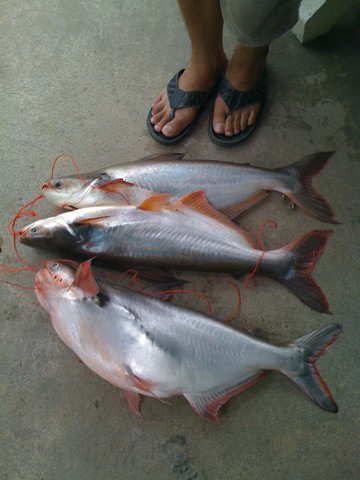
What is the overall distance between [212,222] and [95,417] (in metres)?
1.24

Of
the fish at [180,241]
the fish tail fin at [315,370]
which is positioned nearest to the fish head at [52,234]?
the fish at [180,241]

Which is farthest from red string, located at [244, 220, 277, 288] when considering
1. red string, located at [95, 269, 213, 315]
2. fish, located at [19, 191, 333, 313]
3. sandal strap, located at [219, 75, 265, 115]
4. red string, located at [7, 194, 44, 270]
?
red string, located at [7, 194, 44, 270]

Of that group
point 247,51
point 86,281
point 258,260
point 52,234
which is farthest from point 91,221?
point 247,51

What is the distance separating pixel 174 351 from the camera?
2070 millimetres

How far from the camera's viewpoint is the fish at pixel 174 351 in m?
2.03

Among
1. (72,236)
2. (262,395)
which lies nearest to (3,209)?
(72,236)

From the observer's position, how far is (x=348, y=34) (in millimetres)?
2758

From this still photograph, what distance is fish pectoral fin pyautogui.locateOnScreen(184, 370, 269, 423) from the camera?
2.09 meters

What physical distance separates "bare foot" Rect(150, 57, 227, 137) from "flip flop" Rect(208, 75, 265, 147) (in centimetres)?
8

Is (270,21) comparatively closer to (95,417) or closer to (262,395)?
(262,395)

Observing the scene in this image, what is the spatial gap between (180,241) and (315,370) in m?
0.93

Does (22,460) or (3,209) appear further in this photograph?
(3,209)

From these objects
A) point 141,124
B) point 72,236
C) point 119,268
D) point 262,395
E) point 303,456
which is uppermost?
point 141,124

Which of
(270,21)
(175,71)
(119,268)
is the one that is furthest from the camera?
(175,71)
